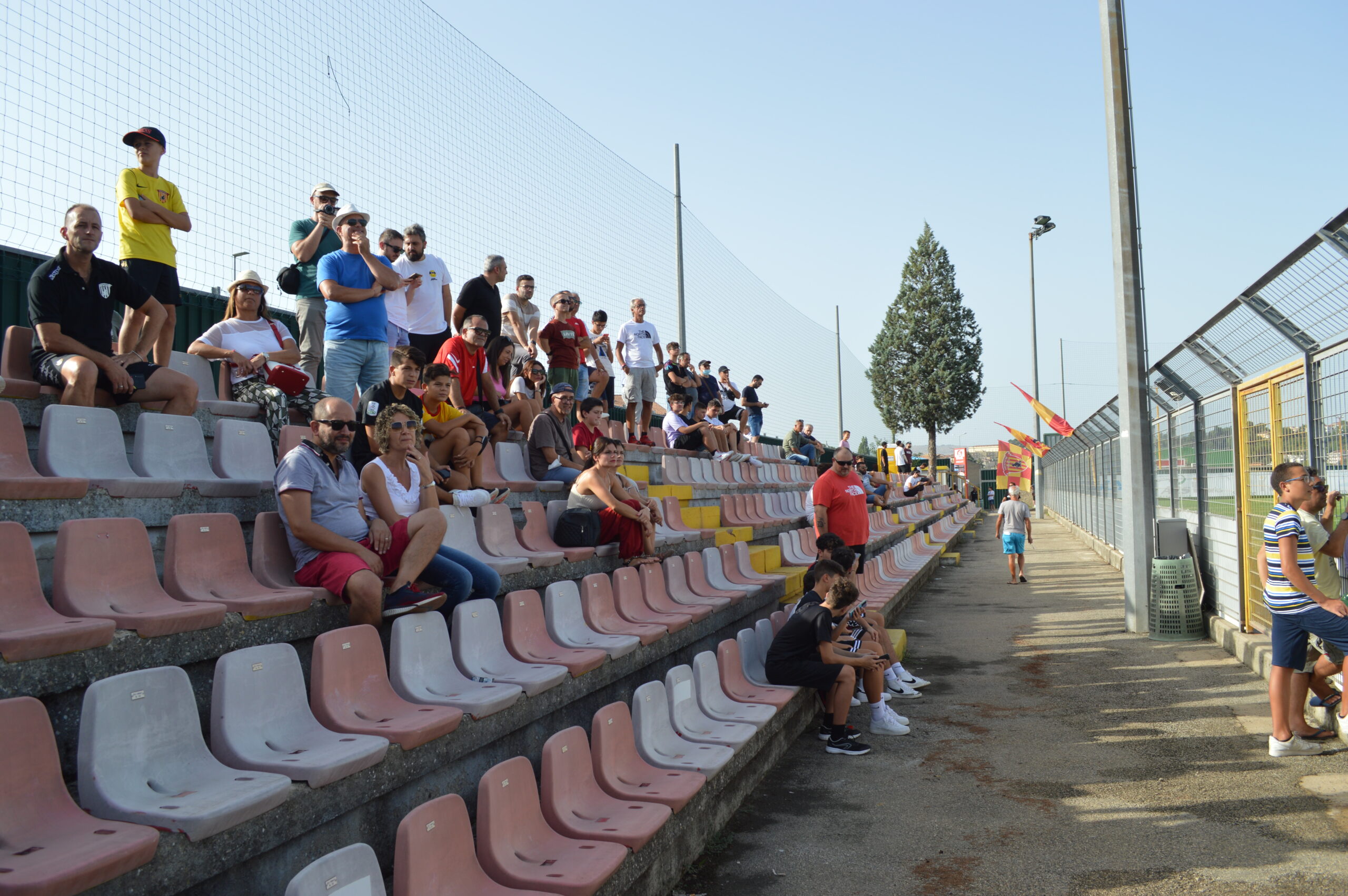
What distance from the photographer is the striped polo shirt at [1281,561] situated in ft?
16.5

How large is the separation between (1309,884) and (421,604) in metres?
3.56

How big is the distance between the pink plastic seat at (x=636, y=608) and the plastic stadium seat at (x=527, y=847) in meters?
2.21

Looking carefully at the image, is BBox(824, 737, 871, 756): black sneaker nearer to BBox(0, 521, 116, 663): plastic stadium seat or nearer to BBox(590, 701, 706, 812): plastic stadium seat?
BBox(590, 701, 706, 812): plastic stadium seat

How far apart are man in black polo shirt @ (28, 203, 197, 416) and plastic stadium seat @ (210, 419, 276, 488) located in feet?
0.65

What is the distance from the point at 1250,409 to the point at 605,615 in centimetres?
595

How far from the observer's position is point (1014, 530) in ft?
46.3

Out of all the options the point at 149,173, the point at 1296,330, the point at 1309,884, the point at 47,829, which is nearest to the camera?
the point at 47,829

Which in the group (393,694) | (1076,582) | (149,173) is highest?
(149,173)

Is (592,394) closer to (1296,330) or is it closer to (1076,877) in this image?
(1296,330)

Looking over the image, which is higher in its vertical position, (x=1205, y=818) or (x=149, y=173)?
(x=149, y=173)

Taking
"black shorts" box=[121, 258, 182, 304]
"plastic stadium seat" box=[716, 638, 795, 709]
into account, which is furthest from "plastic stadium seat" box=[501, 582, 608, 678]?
"black shorts" box=[121, 258, 182, 304]

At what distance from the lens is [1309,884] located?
3520 mm

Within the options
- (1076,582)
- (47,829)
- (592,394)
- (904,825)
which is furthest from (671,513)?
(1076,582)

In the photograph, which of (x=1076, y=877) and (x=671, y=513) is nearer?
(x=1076, y=877)
